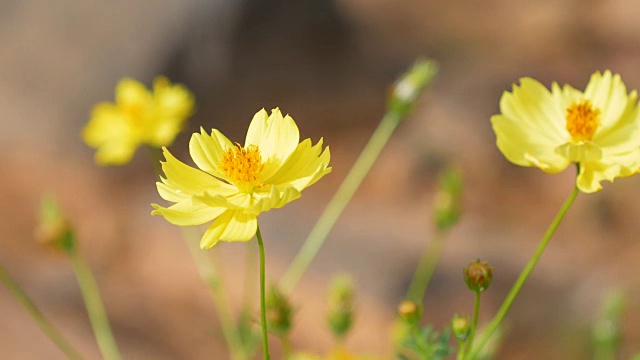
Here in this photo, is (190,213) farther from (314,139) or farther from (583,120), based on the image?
(314,139)

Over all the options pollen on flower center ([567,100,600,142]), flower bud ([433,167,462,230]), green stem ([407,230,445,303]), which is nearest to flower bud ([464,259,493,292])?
pollen on flower center ([567,100,600,142])

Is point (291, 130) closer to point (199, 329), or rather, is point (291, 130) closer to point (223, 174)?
point (223, 174)

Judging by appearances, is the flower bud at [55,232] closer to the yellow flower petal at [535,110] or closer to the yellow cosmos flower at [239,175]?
the yellow cosmos flower at [239,175]

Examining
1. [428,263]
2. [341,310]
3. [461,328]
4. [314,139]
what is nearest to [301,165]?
[461,328]

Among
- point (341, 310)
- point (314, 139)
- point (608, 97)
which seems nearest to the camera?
point (608, 97)

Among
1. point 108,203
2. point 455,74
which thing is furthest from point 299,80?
point 108,203

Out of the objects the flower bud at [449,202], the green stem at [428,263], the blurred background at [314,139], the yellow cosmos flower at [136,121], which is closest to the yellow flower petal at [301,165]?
the flower bud at [449,202]
